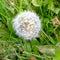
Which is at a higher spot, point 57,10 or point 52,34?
point 57,10

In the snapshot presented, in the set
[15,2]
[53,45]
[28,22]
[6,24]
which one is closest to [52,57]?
[53,45]

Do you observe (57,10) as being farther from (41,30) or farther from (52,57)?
(52,57)

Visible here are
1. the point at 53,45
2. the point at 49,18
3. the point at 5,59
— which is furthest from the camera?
the point at 49,18

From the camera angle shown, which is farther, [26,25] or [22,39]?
[22,39]

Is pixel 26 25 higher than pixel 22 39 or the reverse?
higher
